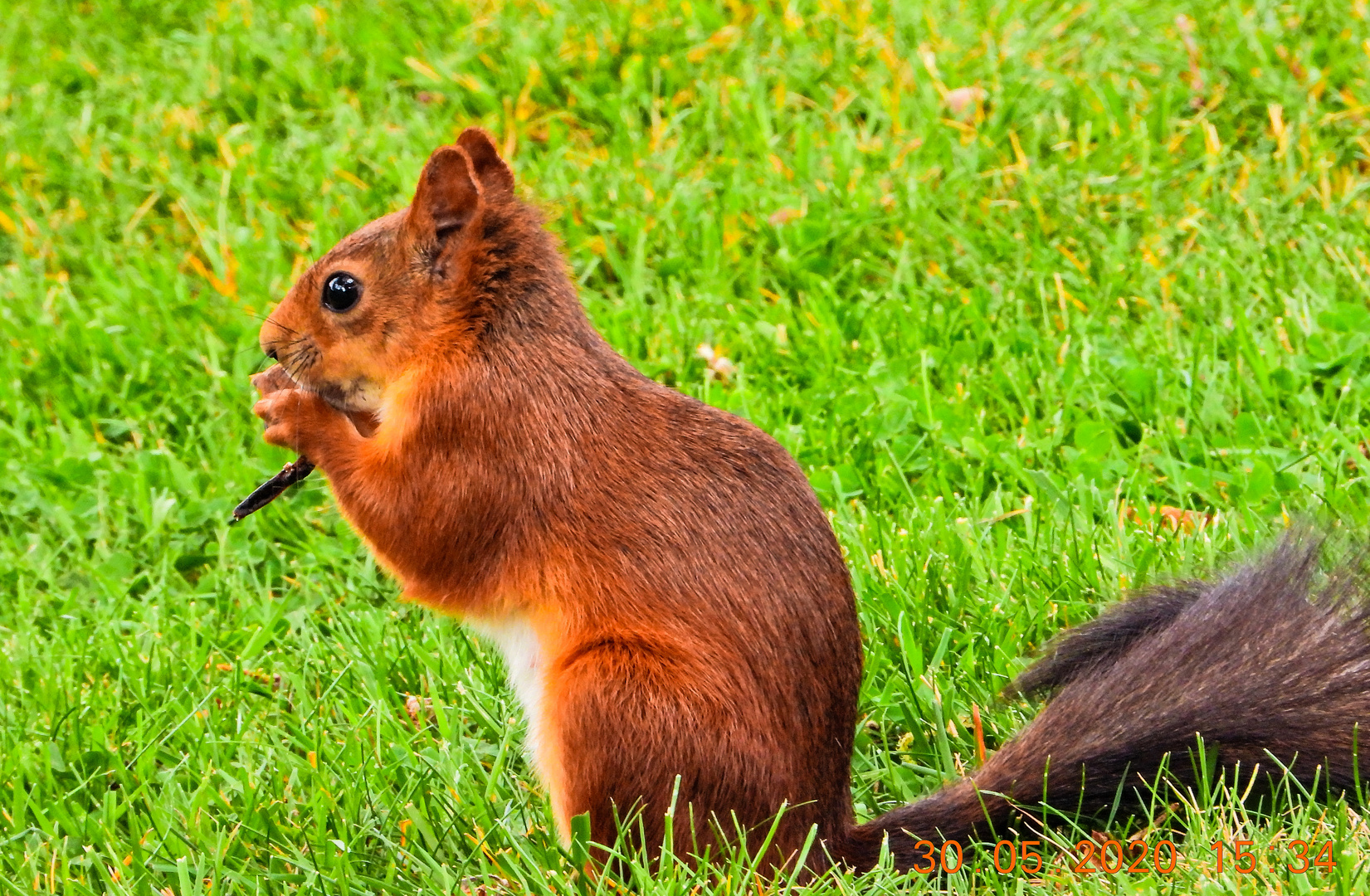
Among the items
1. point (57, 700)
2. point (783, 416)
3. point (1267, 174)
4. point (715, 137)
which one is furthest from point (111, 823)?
point (1267, 174)

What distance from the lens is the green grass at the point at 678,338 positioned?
254 centimetres

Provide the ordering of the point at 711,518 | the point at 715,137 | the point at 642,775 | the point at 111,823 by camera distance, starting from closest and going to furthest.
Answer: the point at 642,775 → the point at 711,518 → the point at 111,823 → the point at 715,137

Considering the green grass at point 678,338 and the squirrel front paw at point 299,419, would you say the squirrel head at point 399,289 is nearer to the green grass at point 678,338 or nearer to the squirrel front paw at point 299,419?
the squirrel front paw at point 299,419

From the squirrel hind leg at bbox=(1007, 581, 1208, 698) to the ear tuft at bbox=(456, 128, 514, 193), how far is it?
1.14 metres

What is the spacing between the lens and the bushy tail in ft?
6.87

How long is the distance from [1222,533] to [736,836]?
1.20 meters

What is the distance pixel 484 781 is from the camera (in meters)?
2.54

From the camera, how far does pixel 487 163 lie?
2637mm

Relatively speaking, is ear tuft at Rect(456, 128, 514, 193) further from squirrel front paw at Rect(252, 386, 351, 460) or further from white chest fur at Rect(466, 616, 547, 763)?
white chest fur at Rect(466, 616, 547, 763)

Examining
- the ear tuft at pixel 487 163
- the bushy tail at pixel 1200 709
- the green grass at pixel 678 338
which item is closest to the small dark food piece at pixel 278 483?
the green grass at pixel 678 338

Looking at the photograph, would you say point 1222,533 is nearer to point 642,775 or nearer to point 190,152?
point 642,775

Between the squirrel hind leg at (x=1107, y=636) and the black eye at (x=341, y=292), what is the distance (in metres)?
1.20
